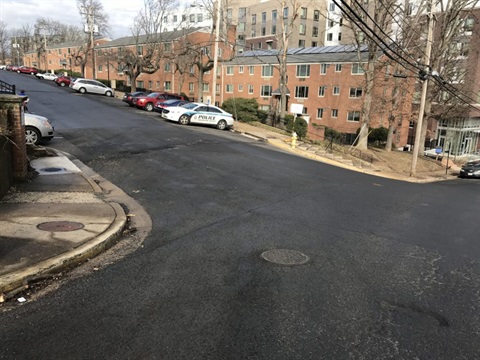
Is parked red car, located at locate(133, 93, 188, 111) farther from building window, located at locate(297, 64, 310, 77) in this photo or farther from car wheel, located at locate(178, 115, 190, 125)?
building window, located at locate(297, 64, 310, 77)

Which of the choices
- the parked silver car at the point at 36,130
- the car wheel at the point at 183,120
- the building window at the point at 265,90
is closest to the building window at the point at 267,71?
the building window at the point at 265,90

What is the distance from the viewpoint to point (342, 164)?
2517cm

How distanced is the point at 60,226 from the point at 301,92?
1971 inches

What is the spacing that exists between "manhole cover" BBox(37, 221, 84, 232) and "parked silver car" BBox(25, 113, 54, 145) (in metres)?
10.0

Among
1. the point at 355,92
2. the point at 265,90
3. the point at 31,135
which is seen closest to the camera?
the point at 31,135

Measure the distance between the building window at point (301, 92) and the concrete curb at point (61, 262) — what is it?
161 ft

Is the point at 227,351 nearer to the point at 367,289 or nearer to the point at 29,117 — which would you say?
the point at 367,289

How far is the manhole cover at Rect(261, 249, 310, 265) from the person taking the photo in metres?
6.43

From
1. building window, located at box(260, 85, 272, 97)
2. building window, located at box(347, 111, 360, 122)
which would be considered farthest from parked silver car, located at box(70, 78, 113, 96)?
building window, located at box(347, 111, 360, 122)

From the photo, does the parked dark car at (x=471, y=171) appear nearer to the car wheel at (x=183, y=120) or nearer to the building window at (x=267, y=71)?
the car wheel at (x=183, y=120)

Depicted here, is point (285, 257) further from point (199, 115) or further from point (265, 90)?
point (265, 90)

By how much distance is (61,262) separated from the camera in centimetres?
571

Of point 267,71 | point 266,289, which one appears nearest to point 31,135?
point 266,289

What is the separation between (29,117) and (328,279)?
1481 cm
